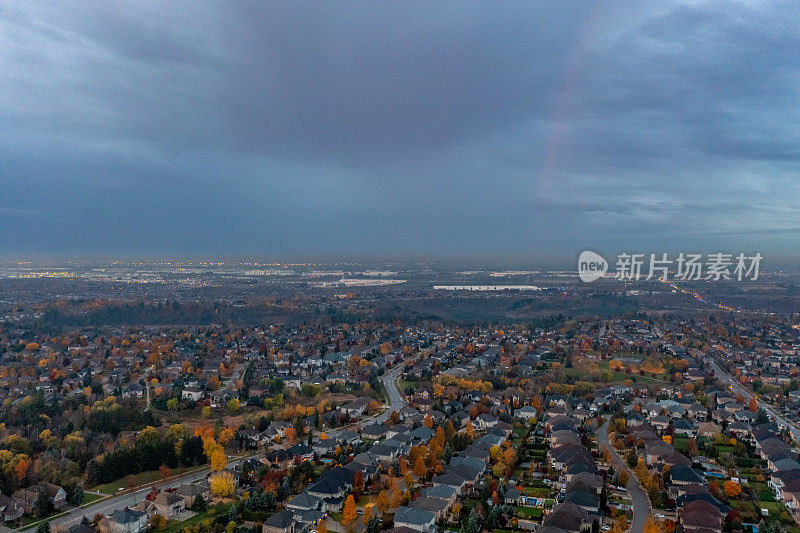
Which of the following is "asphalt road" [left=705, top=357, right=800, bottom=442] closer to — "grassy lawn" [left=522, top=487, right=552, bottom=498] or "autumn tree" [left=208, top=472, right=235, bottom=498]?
"grassy lawn" [left=522, top=487, right=552, bottom=498]

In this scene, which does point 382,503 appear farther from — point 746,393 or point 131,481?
point 746,393

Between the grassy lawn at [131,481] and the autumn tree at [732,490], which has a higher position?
the autumn tree at [732,490]

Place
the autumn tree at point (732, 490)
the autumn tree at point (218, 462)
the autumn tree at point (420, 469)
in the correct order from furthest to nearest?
1. the autumn tree at point (218, 462)
2. the autumn tree at point (420, 469)
3. the autumn tree at point (732, 490)

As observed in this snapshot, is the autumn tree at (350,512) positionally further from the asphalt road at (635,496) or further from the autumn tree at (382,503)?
the asphalt road at (635,496)

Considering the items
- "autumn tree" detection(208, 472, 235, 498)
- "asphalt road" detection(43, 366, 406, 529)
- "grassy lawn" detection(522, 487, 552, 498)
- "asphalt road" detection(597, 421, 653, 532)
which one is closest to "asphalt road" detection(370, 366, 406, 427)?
"asphalt road" detection(43, 366, 406, 529)

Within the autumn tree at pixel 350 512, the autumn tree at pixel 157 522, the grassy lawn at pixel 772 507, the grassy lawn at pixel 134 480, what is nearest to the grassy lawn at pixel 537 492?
the autumn tree at pixel 350 512

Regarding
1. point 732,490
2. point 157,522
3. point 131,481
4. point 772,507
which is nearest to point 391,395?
point 131,481
